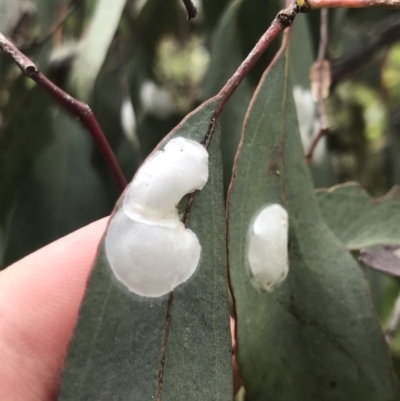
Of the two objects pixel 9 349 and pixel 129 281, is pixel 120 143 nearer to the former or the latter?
pixel 9 349

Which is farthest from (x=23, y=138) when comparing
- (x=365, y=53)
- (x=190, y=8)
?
(x=365, y=53)

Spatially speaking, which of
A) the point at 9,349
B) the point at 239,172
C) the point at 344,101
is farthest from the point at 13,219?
the point at 344,101

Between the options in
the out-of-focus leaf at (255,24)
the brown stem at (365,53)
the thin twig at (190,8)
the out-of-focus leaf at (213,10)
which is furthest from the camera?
the brown stem at (365,53)

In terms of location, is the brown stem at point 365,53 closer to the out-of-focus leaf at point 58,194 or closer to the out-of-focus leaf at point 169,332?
the out-of-focus leaf at point 58,194

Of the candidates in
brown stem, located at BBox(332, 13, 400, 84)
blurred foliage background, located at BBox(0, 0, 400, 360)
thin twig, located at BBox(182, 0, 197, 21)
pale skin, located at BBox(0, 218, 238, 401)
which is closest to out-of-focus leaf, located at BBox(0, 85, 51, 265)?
blurred foliage background, located at BBox(0, 0, 400, 360)

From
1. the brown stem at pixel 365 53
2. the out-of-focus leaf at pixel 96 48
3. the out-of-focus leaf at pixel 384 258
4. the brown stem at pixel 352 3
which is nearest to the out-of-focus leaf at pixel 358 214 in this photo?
the out-of-focus leaf at pixel 384 258

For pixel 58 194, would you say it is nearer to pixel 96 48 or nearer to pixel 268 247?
pixel 96 48
